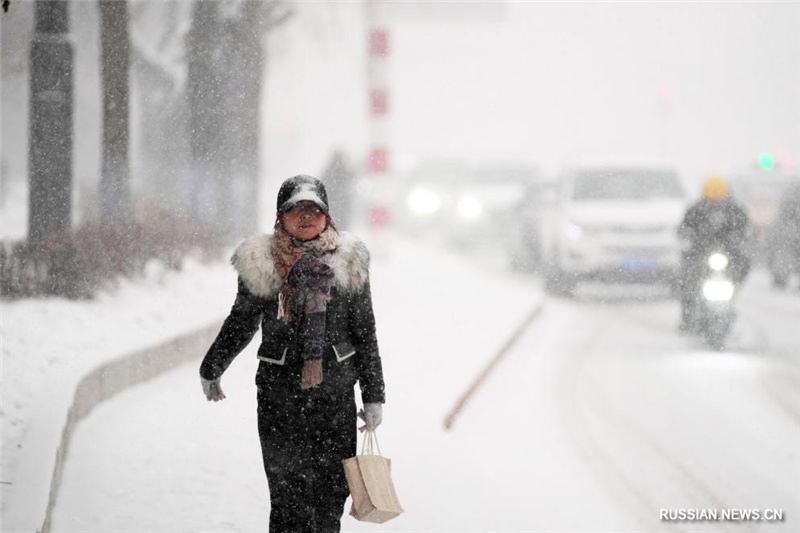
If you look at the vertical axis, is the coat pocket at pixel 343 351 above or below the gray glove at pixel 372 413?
above

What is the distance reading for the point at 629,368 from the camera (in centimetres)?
1111

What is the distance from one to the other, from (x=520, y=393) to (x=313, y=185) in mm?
5638

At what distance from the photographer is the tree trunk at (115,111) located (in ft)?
38.6

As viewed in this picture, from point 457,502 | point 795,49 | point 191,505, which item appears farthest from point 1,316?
point 795,49

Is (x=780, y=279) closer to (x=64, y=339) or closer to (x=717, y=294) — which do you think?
(x=717, y=294)

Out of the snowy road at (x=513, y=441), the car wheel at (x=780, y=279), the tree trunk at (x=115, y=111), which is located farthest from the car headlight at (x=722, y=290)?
the car wheel at (x=780, y=279)

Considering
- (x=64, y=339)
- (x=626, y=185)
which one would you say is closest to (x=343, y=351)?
(x=64, y=339)

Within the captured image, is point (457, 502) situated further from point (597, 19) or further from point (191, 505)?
point (597, 19)

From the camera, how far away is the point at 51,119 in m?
10.2

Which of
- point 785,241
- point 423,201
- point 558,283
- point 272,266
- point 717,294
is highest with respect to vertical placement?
point 272,266

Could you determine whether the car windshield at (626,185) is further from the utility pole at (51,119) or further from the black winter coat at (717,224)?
the utility pole at (51,119)

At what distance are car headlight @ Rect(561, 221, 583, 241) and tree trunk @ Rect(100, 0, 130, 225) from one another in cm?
650

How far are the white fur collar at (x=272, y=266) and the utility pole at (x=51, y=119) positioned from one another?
580 cm

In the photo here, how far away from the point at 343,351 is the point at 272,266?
1.24 feet
